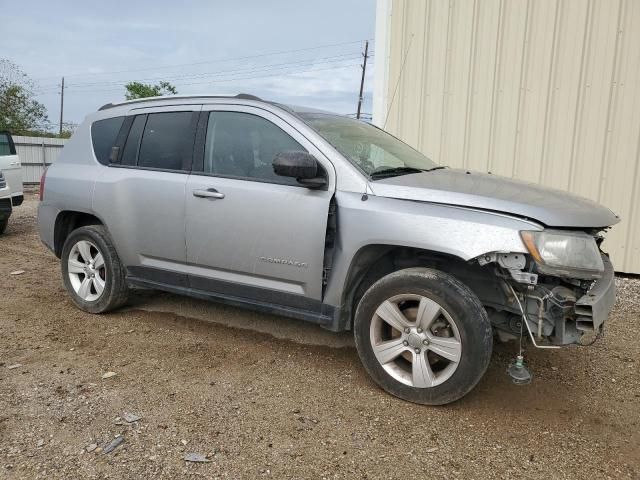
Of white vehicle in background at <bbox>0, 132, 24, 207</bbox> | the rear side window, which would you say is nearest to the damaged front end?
white vehicle in background at <bbox>0, 132, 24, 207</bbox>

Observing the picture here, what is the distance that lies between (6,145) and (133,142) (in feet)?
23.8

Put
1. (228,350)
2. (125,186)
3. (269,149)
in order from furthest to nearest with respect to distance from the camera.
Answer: (125,186), (228,350), (269,149)

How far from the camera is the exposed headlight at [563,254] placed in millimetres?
2717

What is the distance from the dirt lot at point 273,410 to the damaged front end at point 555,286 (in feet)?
1.91

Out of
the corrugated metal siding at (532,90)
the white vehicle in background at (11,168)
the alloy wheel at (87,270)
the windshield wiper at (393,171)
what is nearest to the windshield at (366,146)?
the windshield wiper at (393,171)

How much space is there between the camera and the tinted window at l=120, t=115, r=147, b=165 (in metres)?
4.32

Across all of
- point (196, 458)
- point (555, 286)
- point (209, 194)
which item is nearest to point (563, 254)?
point (555, 286)

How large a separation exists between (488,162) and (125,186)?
4.58m

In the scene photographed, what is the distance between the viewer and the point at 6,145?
9984 mm

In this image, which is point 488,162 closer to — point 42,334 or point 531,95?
point 531,95

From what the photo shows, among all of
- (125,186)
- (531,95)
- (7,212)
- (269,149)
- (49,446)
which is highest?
(531,95)

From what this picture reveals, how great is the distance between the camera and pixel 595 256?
2.84 metres

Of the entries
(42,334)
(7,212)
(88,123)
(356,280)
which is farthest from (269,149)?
(7,212)

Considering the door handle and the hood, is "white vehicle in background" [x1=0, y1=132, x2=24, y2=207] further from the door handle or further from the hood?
the hood
